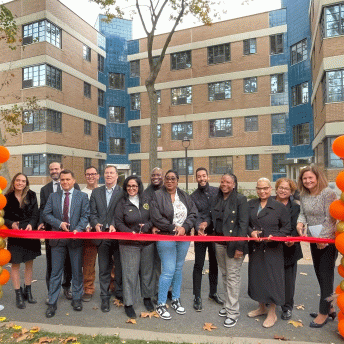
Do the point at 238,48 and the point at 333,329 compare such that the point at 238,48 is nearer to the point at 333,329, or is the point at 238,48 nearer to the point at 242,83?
the point at 242,83

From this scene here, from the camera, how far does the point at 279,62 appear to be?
2500 centimetres

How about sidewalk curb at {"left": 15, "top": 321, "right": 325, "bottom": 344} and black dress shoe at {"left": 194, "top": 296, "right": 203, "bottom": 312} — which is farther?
black dress shoe at {"left": 194, "top": 296, "right": 203, "bottom": 312}

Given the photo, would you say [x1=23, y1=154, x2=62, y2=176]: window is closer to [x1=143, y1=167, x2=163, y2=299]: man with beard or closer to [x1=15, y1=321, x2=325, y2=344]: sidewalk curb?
[x1=143, y1=167, x2=163, y2=299]: man with beard

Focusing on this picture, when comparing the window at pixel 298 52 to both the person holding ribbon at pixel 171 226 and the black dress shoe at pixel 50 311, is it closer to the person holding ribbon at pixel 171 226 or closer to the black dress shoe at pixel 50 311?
the person holding ribbon at pixel 171 226

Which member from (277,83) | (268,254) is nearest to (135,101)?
(277,83)

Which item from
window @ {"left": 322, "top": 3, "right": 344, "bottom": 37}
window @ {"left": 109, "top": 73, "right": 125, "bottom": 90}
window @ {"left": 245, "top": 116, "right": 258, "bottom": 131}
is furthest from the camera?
window @ {"left": 109, "top": 73, "right": 125, "bottom": 90}

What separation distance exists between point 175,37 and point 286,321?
28169 mm

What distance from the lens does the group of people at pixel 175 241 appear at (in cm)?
434

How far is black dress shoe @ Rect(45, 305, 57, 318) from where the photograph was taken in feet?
15.1

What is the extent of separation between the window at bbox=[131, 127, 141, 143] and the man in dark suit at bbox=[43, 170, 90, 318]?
1031 inches

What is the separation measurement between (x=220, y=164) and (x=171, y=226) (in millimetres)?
22671

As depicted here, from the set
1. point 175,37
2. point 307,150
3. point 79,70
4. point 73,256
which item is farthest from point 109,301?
point 175,37

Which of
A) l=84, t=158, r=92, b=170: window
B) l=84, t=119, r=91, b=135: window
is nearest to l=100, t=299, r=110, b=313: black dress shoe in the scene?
l=84, t=158, r=92, b=170: window

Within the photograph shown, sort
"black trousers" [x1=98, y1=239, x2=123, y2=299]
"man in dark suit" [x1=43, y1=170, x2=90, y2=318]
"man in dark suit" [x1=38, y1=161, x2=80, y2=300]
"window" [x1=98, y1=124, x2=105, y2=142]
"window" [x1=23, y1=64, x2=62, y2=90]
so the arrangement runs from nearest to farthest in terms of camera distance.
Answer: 1. "man in dark suit" [x1=43, y1=170, x2=90, y2=318]
2. "black trousers" [x1=98, y1=239, x2=123, y2=299]
3. "man in dark suit" [x1=38, y1=161, x2=80, y2=300]
4. "window" [x1=23, y1=64, x2=62, y2=90]
5. "window" [x1=98, y1=124, x2=105, y2=142]
